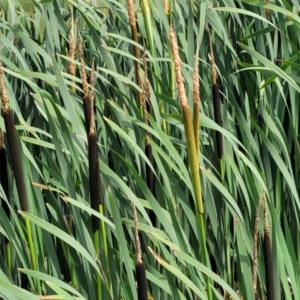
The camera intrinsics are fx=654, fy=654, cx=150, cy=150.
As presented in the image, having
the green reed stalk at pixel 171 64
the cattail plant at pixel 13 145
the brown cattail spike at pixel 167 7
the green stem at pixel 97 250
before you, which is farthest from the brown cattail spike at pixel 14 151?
the brown cattail spike at pixel 167 7

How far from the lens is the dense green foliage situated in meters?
1.05

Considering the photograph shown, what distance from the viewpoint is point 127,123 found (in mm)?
1334

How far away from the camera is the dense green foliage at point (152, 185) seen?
41.3 inches

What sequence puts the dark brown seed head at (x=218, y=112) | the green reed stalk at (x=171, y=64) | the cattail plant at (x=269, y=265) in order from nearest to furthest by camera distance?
the cattail plant at (x=269, y=265) → the dark brown seed head at (x=218, y=112) → the green reed stalk at (x=171, y=64)

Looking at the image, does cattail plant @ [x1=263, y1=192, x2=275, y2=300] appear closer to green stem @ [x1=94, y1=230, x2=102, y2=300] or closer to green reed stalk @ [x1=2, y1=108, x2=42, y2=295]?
green stem @ [x1=94, y1=230, x2=102, y2=300]

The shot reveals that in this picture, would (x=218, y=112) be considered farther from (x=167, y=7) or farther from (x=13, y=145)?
(x=13, y=145)

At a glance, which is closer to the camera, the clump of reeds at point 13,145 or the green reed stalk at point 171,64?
the clump of reeds at point 13,145

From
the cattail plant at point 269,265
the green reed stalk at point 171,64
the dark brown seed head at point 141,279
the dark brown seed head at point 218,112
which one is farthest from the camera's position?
the green reed stalk at point 171,64

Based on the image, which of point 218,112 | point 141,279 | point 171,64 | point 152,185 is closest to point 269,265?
point 141,279

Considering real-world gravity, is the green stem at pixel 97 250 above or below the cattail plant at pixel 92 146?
below

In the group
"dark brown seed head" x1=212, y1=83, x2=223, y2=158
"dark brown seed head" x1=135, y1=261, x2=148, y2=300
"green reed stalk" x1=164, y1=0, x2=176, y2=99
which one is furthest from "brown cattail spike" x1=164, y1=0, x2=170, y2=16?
"dark brown seed head" x1=135, y1=261, x2=148, y2=300

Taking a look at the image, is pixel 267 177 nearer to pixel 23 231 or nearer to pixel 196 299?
pixel 196 299

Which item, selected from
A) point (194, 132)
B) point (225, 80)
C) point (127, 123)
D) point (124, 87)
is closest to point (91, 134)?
point (194, 132)

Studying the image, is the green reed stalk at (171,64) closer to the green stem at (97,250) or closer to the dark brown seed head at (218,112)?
the dark brown seed head at (218,112)
